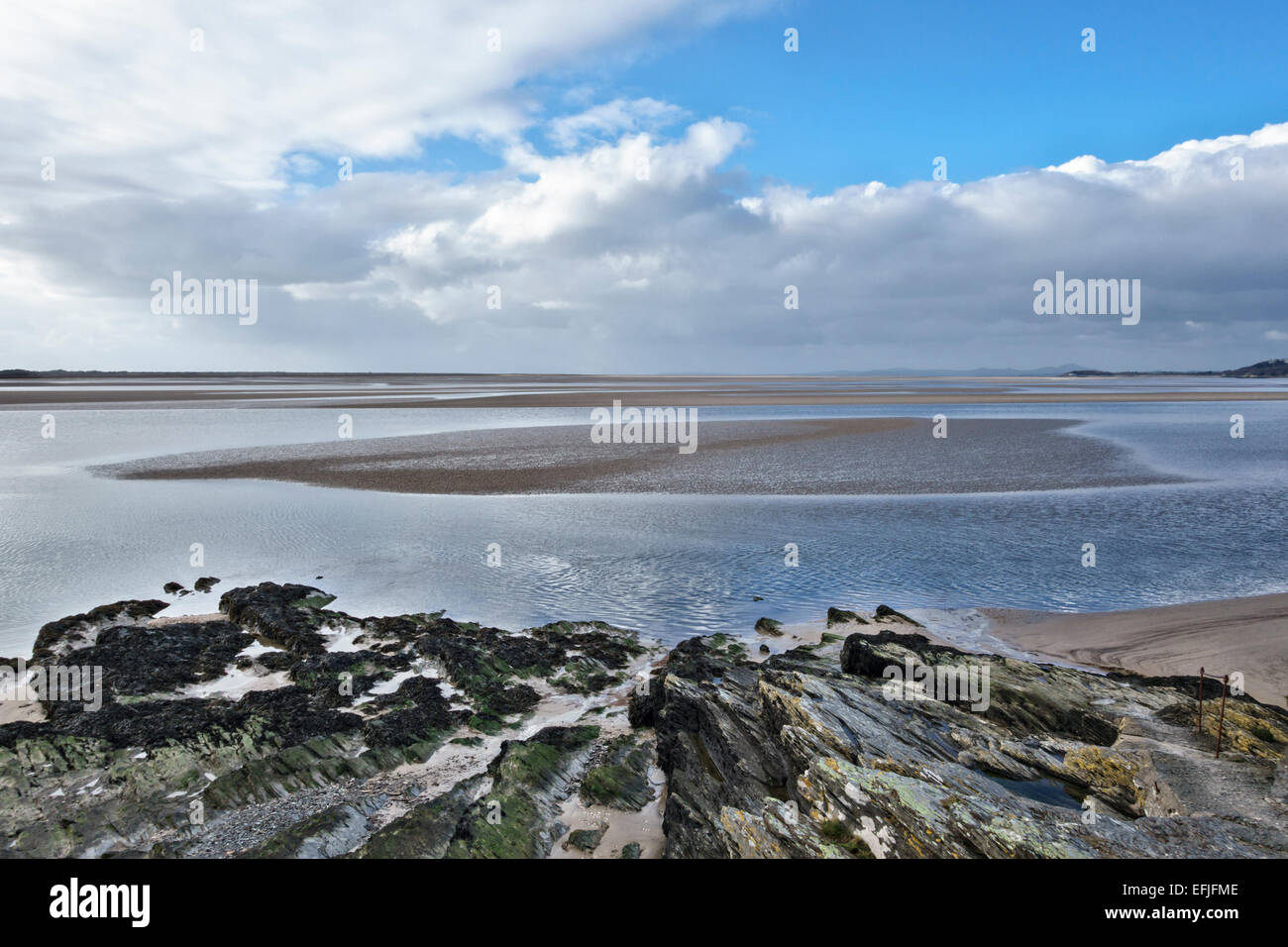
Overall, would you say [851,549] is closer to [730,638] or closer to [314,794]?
[730,638]

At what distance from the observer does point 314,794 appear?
849 cm

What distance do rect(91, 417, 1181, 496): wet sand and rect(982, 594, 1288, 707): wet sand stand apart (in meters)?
13.6

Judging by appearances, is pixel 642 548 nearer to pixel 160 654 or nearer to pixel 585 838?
pixel 160 654

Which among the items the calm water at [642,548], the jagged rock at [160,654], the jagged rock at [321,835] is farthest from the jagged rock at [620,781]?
the jagged rock at [160,654]

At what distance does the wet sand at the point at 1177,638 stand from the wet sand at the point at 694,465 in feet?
44.5

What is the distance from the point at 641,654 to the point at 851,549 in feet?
30.7

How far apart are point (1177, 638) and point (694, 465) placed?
931 inches

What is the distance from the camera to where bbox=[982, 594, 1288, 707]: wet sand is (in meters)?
12.2

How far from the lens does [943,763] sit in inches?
293

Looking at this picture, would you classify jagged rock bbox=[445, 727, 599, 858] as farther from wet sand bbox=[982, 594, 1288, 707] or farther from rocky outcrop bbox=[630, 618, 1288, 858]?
wet sand bbox=[982, 594, 1288, 707]

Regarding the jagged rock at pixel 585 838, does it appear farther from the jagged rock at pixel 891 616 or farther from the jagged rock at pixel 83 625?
the jagged rock at pixel 83 625

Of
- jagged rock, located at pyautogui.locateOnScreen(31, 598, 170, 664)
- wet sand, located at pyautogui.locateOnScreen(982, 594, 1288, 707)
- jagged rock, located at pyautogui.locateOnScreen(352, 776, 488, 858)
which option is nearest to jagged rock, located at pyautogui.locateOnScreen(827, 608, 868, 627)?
wet sand, located at pyautogui.locateOnScreen(982, 594, 1288, 707)
